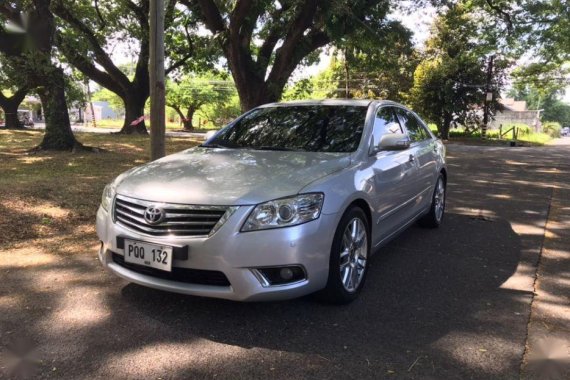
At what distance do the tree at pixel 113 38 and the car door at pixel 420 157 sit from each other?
36.1 feet

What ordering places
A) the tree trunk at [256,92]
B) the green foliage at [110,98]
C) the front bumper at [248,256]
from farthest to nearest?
the green foliage at [110,98] < the tree trunk at [256,92] < the front bumper at [248,256]

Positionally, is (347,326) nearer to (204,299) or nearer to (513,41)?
(204,299)

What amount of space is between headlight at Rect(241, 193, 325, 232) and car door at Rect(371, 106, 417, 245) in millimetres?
983

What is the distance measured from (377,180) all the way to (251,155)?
1.08 m

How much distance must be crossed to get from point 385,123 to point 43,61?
31.0 ft

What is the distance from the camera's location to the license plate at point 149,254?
3270 millimetres

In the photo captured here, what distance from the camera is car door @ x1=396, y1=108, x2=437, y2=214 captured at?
5.38 meters

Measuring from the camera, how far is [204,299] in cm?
384

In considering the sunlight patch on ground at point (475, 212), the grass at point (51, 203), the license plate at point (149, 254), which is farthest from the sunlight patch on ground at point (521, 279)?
the grass at point (51, 203)

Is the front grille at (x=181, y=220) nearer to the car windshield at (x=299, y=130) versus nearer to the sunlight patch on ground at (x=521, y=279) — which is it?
the car windshield at (x=299, y=130)

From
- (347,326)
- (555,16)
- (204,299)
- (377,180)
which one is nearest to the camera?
(347,326)

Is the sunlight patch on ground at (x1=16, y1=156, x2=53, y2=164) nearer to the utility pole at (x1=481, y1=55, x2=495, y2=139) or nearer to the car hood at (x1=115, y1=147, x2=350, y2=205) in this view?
the car hood at (x1=115, y1=147, x2=350, y2=205)

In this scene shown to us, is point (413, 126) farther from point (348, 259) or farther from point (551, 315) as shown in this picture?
point (551, 315)

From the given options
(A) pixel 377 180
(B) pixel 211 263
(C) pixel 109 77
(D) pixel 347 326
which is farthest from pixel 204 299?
(C) pixel 109 77
